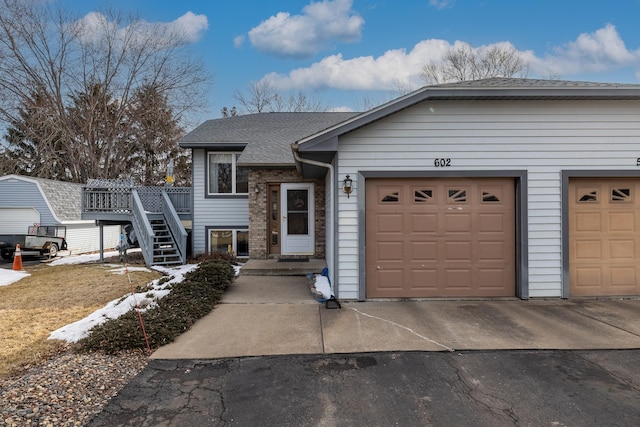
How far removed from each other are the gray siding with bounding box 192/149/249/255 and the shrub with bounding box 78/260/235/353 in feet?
15.6

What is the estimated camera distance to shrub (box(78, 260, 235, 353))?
4031 mm

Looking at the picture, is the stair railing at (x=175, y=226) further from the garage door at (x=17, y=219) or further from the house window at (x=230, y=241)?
the garage door at (x=17, y=219)

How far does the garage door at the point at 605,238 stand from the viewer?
243 inches

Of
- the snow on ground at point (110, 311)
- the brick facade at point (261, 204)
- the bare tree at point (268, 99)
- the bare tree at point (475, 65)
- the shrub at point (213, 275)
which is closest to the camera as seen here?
the snow on ground at point (110, 311)

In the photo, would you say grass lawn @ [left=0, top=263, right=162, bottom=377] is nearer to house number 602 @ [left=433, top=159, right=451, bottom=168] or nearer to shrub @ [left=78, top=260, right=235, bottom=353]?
shrub @ [left=78, top=260, right=235, bottom=353]

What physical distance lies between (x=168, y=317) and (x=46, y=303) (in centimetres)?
340

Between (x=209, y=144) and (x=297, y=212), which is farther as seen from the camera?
(x=209, y=144)

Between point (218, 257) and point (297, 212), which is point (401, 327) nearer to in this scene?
point (297, 212)

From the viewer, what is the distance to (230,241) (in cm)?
1187

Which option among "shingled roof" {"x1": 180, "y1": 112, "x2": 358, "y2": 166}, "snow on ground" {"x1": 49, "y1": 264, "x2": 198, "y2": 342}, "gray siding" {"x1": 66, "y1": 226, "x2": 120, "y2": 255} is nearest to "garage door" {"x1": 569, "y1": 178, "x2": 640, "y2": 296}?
"shingled roof" {"x1": 180, "y1": 112, "x2": 358, "y2": 166}

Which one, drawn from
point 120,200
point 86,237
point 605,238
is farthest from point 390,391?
point 86,237

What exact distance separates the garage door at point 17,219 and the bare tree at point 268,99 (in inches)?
582

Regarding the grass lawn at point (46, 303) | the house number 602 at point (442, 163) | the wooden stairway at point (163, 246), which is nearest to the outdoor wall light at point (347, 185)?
the house number 602 at point (442, 163)

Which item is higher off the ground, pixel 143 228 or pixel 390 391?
pixel 143 228
